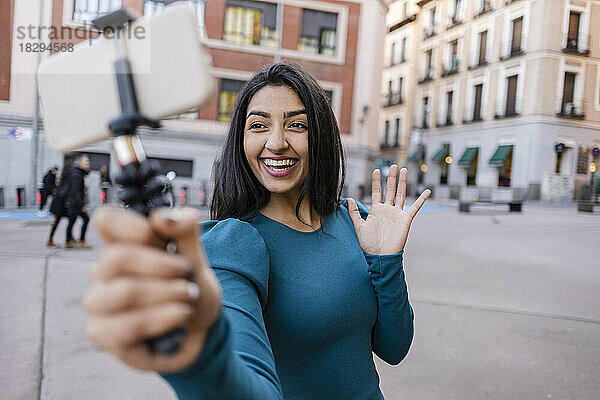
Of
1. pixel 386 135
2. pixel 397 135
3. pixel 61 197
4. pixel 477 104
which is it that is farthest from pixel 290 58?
pixel 386 135

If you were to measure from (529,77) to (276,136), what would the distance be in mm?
1764

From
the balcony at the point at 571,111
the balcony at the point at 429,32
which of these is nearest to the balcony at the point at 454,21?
the balcony at the point at 429,32

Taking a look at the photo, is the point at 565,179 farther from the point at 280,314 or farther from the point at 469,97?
the point at 280,314

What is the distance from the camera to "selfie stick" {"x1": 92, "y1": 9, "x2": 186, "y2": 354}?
0.36m

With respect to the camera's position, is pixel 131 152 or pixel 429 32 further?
pixel 429 32

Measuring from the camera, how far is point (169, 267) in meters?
0.35

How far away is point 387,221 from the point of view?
1.24m

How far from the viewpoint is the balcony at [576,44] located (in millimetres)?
1958

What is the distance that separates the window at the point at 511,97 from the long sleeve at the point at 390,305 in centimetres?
198

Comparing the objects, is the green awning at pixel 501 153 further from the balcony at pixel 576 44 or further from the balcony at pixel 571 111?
the balcony at pixel 576 44

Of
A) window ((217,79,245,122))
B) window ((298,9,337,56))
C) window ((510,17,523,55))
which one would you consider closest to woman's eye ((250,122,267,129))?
window ((510,17,523,55))

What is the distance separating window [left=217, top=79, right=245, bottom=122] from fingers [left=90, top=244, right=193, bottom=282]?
11760 mm

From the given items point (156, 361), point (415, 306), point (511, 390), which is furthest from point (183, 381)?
point (415, 306)

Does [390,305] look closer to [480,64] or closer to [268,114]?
[268,114]
